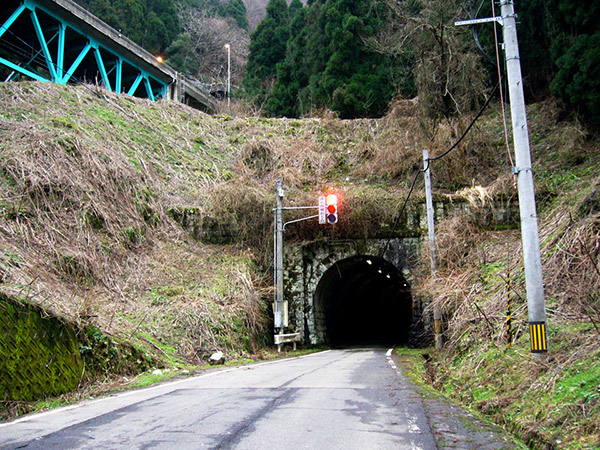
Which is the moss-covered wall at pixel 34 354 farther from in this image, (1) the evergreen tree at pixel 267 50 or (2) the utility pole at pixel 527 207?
(1) the evergreen tree at pixel 267 50

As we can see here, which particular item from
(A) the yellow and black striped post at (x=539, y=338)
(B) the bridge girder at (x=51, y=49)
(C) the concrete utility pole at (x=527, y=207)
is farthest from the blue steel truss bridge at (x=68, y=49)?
(A) the yellow and black striped post at (x=539, y=338)

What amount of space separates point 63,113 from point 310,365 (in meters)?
15.1

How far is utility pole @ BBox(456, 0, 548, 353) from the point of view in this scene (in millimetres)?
6737

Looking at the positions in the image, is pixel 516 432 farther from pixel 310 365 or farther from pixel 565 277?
pixel 310 365

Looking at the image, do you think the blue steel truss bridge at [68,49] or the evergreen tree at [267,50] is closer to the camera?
the blue steel truss bridge at [68,49]

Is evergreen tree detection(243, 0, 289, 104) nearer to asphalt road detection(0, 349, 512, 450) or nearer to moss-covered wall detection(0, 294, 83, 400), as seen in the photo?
moss-covered wall detection(0, 294, 83, 400)

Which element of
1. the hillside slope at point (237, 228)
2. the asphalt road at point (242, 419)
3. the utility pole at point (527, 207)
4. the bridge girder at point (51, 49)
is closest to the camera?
the asphalt road at point (242, 419)

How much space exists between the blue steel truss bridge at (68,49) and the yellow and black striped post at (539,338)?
78.1 feet

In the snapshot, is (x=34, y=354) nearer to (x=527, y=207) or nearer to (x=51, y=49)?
(x=527, y=207)

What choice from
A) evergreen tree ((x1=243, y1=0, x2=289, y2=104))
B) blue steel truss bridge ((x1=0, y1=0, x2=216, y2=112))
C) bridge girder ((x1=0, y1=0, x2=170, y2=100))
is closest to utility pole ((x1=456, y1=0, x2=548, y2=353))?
bridge girder ((x1=0, y1=0, x2=170, y2=100))

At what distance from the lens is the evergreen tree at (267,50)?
37.5 m

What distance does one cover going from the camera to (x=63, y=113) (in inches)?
787

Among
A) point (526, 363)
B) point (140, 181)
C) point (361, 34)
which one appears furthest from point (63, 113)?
point (526, 363)

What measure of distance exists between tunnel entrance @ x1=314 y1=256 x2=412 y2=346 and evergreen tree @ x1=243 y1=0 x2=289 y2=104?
17592 millimetres
